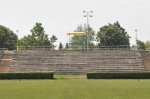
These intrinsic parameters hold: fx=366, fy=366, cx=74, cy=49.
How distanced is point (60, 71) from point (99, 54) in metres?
8.83

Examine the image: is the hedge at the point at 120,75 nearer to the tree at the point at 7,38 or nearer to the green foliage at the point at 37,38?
the green foliage at the point at 37,38

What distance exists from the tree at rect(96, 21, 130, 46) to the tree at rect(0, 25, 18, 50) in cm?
2404

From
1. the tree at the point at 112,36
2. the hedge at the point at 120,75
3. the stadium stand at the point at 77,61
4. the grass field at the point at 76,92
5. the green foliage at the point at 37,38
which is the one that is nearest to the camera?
the grass field at the point at 76,92

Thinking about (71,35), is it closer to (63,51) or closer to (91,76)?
(63,51)

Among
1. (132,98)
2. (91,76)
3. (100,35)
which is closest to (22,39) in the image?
(100,35)

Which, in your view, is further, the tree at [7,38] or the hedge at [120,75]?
the tree at [7,38]

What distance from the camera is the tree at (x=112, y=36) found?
98.3 m

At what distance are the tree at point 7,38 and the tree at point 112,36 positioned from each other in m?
24.0

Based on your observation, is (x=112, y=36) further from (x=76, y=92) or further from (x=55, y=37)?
(x=76, y=92)

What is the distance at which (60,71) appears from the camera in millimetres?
58438

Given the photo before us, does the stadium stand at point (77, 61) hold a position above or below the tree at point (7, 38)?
below

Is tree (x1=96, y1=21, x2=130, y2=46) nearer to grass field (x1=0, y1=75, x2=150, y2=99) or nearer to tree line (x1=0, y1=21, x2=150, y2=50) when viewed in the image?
tree line (x1=0, y1=21, x2=150, y2=50)

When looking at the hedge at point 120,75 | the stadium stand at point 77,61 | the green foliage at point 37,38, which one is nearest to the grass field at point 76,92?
the hedge at point 120,75

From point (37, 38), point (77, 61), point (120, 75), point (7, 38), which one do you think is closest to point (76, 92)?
point (120, 75)
